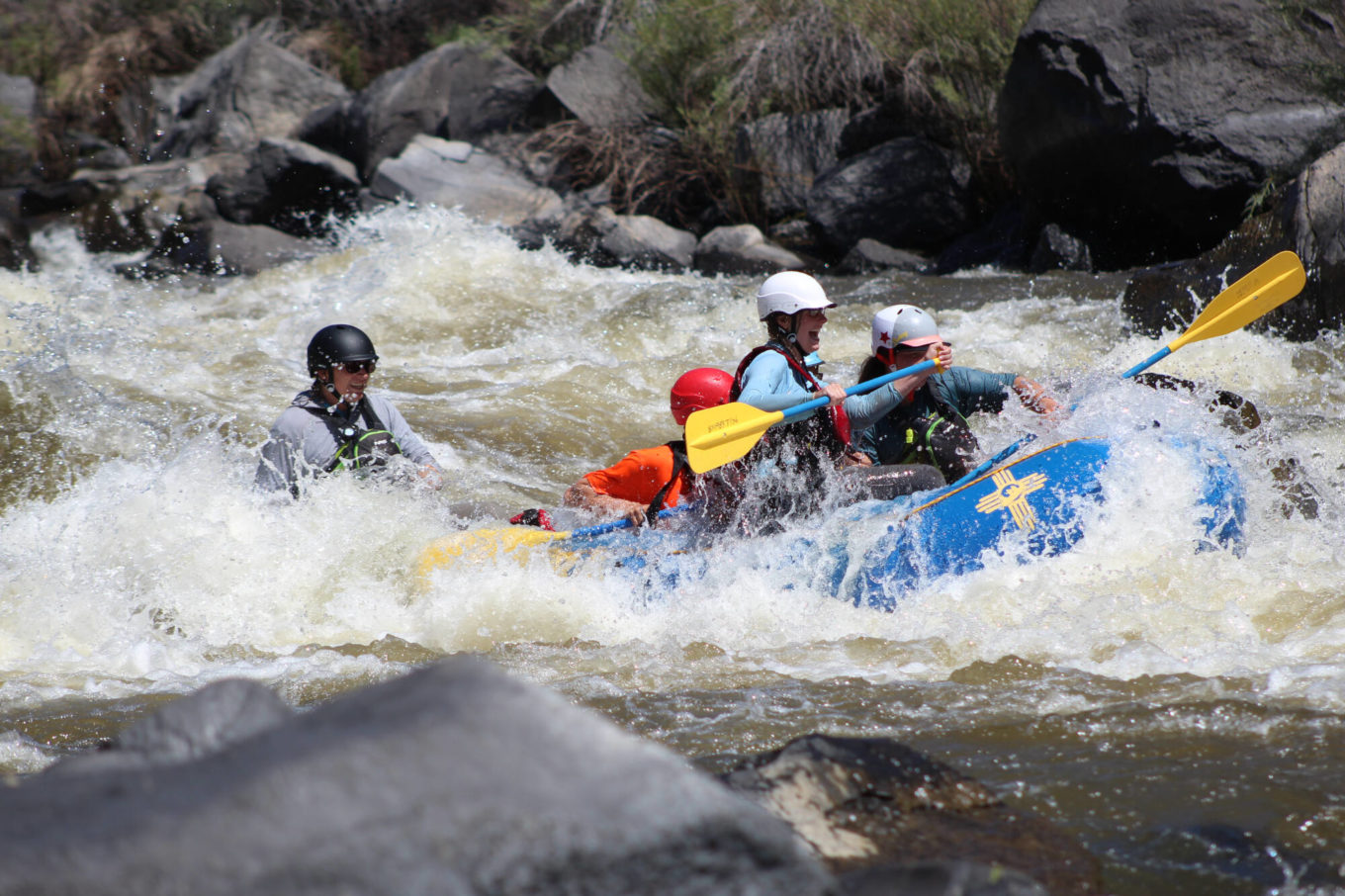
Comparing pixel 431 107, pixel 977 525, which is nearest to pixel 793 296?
pixel 977 525

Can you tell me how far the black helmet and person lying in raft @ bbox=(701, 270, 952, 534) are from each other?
169cm

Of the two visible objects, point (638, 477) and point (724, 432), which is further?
point (638, 477)

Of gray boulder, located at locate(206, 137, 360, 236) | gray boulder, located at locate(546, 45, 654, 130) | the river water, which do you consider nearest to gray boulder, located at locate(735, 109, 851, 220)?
gray boulder, located at locate(546, 45, 654, 130)

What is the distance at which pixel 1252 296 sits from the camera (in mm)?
4938

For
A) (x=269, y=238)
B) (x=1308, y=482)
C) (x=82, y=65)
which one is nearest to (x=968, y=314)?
(x=1308, y=482)

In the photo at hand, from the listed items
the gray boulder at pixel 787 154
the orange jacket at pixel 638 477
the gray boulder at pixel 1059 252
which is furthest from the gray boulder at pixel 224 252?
the orange jacket at pixel 638 477

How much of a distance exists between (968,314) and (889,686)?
5970mm

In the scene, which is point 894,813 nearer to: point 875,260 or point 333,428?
point 333,428

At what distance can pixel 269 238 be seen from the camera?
40.9ft

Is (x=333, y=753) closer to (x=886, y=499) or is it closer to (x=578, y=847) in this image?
(x=578, y=847)

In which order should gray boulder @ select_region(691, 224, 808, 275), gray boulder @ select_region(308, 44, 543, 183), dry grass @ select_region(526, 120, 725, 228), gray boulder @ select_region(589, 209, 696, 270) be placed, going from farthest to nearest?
1. gray boulder @ select_region(308, 44, 543, 183)
2. dry grass @ select_region(526, 120, 725, 228)
3. gray boulder @ select_region(589, 209, 696, 270)
4. gray boulder @ select_region(691, 224, 808, 275)

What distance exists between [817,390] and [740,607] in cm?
89

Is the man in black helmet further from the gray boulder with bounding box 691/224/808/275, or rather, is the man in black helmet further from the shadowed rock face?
the gray boulder with bounding box 691/224/808/275

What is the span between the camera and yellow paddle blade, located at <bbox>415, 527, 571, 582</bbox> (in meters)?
4.51
